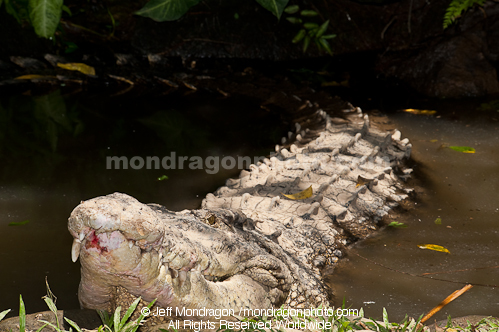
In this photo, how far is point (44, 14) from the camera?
576 centimetres

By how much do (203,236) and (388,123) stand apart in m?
3.78

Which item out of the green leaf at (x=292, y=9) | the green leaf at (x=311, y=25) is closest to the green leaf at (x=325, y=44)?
the green leaf at (x=311, y=25)

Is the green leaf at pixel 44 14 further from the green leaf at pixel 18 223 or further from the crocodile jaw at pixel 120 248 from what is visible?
the crocodile jaw at pixel 120 248

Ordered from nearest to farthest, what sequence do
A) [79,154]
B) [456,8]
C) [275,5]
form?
[79,154] < [275,5] < [456,8]

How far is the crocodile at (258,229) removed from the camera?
4.62ft

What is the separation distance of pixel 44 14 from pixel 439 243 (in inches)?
209

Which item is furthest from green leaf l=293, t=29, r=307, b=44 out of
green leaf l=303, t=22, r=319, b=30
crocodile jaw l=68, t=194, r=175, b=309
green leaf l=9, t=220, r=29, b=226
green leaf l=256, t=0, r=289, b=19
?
crocodile jaw l=68, t=194, r=175, b=309

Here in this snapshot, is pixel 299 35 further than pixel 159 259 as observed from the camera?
Yes

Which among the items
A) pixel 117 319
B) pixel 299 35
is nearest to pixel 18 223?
pixel 117 319

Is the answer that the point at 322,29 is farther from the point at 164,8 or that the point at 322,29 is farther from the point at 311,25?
the point at 164,8

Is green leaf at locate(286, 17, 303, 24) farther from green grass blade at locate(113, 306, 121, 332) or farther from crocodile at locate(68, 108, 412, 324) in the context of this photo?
green grass blade at locate(113, 306, 121, 332)

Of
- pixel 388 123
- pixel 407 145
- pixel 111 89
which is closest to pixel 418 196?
pixel 407 145

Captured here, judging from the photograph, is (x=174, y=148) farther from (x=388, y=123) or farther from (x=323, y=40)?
(x=323, y=40)

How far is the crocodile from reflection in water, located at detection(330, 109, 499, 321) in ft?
0.50
